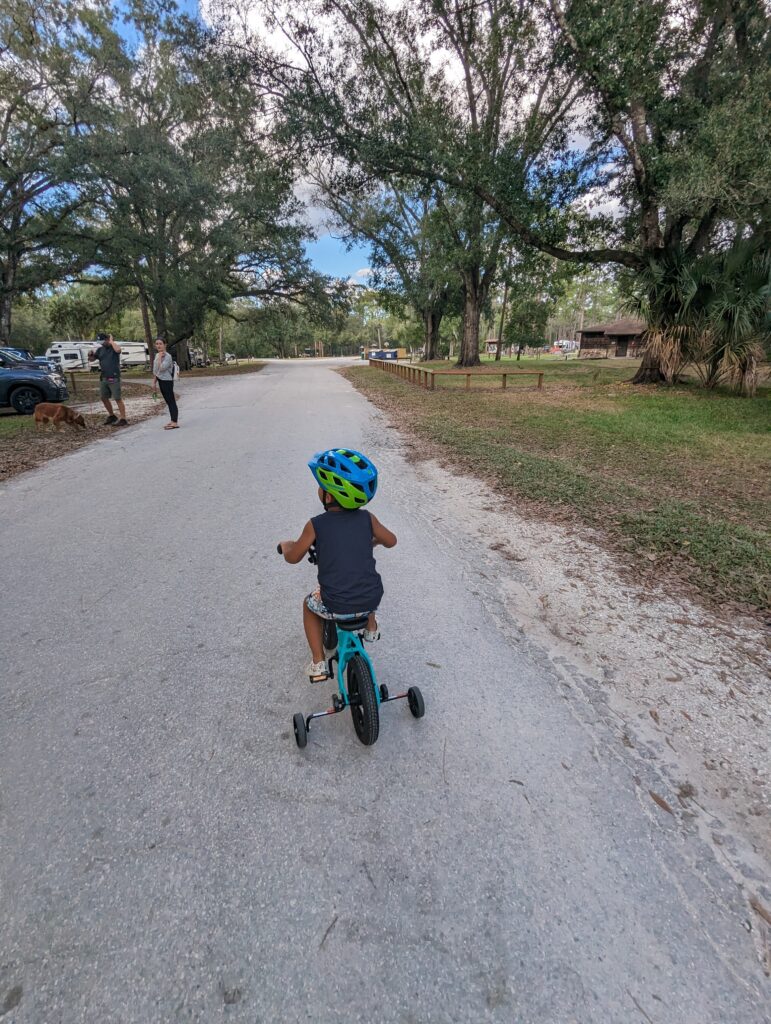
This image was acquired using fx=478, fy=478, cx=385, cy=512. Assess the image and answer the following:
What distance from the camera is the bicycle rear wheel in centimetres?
207

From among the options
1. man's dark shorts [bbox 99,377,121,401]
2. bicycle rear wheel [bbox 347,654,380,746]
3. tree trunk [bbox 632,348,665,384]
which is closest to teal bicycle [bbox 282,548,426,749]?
bicycle rear wheel [bbox 347,654,380,746]

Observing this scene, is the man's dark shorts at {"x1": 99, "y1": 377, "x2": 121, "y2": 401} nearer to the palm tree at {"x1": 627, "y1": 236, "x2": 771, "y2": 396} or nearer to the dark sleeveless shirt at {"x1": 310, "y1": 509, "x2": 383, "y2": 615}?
the dark sleeveless shirt at {"x1": 310, "y1": 509, "x2": 383, "y2": 615}

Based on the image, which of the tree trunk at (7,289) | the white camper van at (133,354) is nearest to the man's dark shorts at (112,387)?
the tree trunk at (7,289)

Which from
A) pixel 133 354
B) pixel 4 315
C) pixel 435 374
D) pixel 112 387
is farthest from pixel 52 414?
pixel 133 354

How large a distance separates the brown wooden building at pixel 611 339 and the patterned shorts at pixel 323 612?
42202 mm

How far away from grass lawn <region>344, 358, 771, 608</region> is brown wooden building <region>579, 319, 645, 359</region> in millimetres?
30808

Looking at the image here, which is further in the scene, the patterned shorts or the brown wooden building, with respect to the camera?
the brown wooden building

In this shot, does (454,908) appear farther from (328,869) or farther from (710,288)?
(710,288)

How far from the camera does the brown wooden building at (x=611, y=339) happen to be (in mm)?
39656

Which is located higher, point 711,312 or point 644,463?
point 711,312

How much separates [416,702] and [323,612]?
615 millimetres

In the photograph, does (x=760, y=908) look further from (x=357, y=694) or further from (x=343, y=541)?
(x=343, y=541)

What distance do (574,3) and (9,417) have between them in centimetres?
1525

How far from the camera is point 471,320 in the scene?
81.4ft
